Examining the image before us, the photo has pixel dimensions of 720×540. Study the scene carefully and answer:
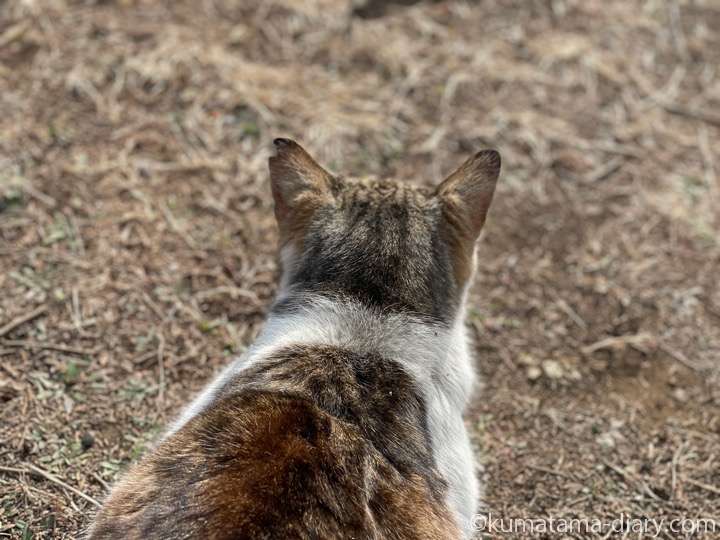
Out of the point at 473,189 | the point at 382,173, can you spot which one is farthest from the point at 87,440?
the point at 382,173

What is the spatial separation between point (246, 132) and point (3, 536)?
323 cm

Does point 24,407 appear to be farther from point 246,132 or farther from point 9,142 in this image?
point 246,132

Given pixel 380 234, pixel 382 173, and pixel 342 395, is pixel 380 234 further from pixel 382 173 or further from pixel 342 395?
pixel 382 173

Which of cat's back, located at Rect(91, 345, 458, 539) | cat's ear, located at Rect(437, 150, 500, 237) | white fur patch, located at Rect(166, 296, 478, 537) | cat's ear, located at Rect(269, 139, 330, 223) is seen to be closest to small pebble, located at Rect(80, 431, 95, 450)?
white fur patch, located at Rect(166, 296, 478, 537)

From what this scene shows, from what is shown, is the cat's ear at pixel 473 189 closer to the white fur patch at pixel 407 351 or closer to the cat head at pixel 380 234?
the cat head at pixel 380 234

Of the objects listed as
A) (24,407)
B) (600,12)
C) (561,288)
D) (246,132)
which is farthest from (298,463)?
(600,12)

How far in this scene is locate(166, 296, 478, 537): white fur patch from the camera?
8.64 ft

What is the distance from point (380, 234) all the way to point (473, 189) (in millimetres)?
554

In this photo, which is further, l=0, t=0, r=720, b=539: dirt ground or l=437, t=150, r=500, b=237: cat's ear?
l=0, t=0, r=720, b=539: dirt ground

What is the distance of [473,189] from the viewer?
3084mm

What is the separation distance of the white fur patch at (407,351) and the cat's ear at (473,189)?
62 centimetres

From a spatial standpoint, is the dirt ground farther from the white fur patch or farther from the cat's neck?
the cat's neck

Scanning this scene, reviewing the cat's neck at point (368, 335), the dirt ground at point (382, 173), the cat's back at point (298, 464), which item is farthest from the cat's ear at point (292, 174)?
the dirt ground at point (382, 173)

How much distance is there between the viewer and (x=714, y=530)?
10.9 feet
